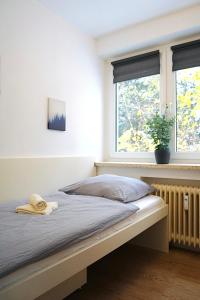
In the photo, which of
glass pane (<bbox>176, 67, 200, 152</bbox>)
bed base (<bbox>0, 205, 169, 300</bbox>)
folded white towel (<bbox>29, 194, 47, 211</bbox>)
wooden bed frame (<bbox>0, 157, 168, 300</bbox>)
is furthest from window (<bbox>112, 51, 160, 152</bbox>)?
folded white towel (<bbox>29, 194, 47, 211</bbox>)

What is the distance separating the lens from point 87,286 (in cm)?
182

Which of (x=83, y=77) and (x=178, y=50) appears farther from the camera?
(x=83, y=77)

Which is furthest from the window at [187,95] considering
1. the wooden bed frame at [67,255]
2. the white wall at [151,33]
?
the wooden bed frame at [67,255]

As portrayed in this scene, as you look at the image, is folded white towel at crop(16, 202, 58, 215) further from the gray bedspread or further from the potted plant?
the potted plant

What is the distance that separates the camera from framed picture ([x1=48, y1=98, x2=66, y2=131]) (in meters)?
2.40

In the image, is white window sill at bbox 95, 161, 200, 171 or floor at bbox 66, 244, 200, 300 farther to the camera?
white window sill at bbox 95, 161, 200, 171

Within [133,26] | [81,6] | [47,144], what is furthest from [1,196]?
[133,26]

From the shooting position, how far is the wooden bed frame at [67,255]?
103 cm

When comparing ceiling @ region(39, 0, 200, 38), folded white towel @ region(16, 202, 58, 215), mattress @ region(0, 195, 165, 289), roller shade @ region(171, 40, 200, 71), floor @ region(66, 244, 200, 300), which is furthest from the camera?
roller shade @ region(171, 40, 200, 71)

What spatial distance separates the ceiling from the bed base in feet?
6.36

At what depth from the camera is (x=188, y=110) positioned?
264 centimetres

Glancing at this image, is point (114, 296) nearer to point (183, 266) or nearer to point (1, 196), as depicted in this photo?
point (183, 266)

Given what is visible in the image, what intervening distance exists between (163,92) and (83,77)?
934 millimetres

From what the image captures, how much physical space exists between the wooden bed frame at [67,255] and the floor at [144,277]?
0.14 m
